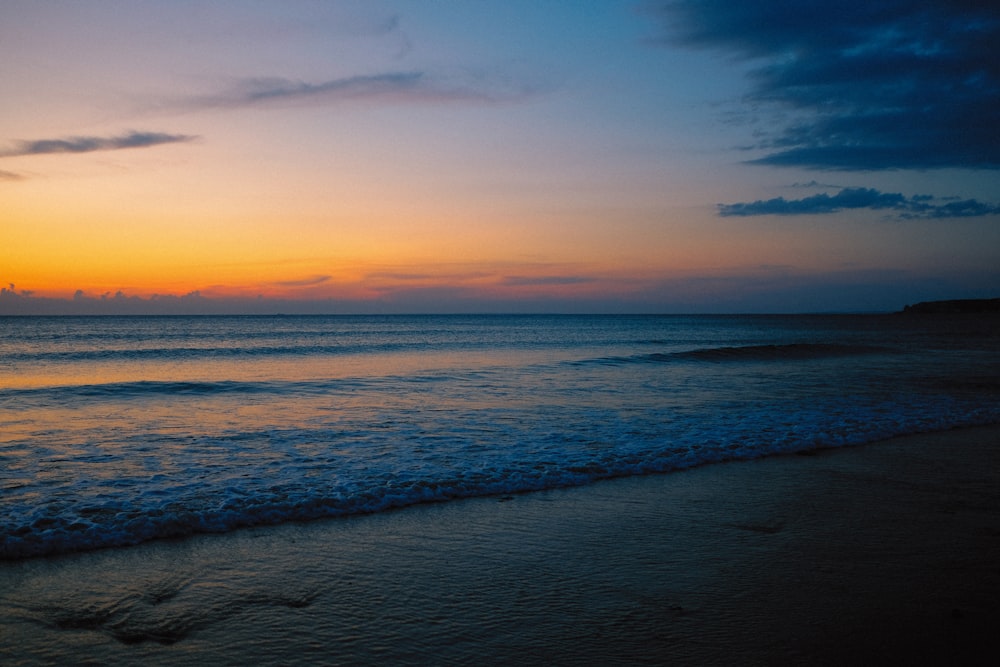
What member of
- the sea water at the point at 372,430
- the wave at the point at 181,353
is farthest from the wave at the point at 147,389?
the wave at the point at 181,353

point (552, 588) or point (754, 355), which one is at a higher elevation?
point (552, 588)

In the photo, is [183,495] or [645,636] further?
[183,495]

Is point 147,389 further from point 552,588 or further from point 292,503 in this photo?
point 552,588

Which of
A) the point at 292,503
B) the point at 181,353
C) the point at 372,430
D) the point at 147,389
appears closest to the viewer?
the point at 292,503

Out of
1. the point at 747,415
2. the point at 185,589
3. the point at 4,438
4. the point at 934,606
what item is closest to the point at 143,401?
the point at 4,438

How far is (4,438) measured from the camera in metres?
10.6

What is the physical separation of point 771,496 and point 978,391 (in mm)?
14358

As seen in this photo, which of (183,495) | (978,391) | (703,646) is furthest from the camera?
(978,391)

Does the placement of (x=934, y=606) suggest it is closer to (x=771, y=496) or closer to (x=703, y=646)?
(x=703, y=646)

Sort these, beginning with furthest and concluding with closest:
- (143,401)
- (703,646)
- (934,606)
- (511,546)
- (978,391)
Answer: (978,391) → (143,401) → (511,546) → (934,606) → (703,646)

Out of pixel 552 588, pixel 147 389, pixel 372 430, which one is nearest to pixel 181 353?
pixel 147 389

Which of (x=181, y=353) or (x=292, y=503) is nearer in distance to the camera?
(x=292, y=503)

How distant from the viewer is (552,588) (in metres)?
4.55

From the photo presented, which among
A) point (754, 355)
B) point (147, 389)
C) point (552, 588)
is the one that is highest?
point (552, 588)
